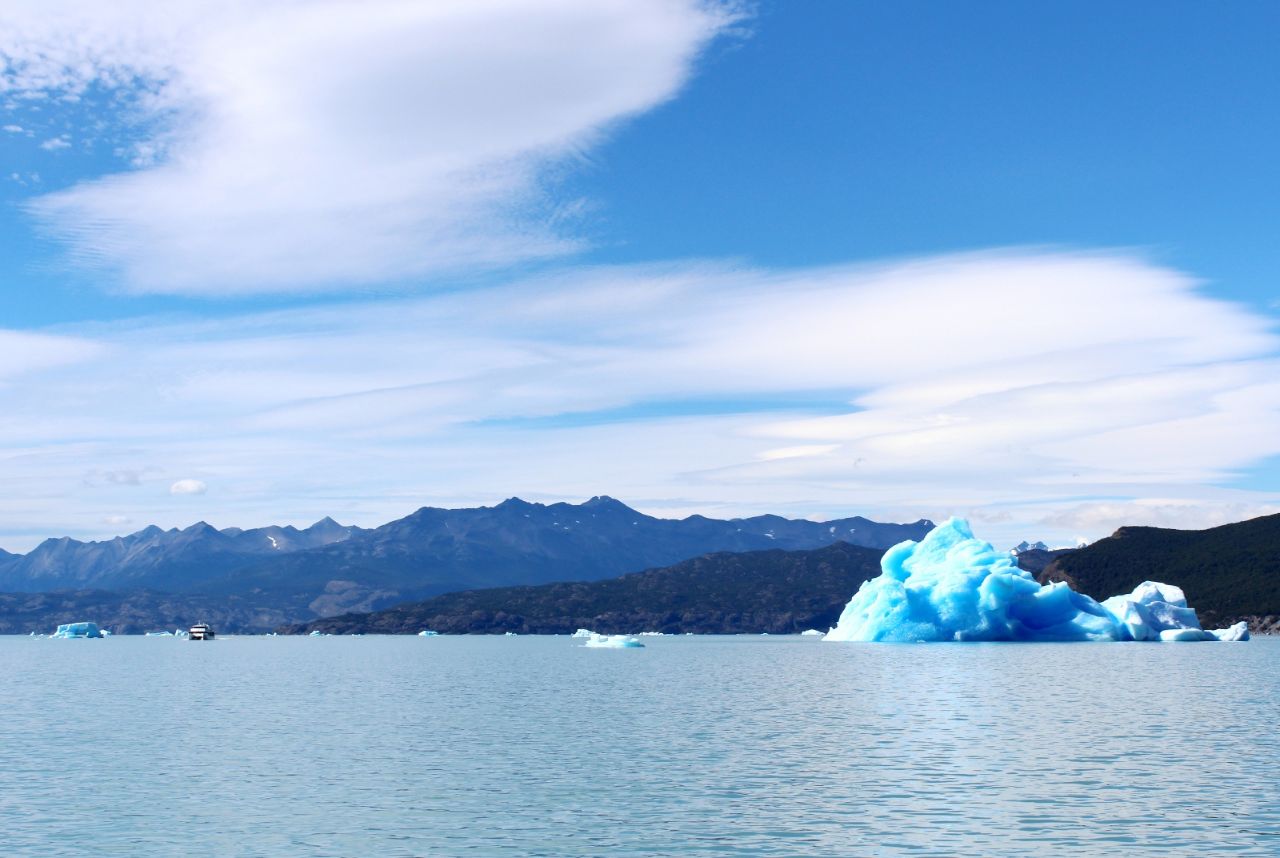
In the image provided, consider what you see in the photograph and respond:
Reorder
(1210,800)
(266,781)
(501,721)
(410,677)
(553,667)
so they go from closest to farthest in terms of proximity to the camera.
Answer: (1210,800) → (266,781) → (501,721) → (410,677) → (553,667)

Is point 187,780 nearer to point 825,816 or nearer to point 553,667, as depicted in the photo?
point 825,816

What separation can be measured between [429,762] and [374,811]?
9348 millimetres

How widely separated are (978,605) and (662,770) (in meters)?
91.5

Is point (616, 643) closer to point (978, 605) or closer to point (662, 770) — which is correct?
point (978, 605)

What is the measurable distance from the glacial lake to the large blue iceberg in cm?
4498

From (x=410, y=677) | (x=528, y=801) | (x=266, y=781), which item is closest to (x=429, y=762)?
(x=266, y=781)

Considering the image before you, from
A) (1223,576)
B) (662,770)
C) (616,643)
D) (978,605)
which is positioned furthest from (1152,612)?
(662,770)

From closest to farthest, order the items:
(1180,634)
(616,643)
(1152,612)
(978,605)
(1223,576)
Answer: (978,605) → (1152,612) → (1180,634) → (616,643) → (1223,576)

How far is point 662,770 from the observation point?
119 ft

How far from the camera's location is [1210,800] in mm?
30078

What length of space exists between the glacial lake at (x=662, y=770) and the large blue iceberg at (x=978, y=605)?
4498 cm

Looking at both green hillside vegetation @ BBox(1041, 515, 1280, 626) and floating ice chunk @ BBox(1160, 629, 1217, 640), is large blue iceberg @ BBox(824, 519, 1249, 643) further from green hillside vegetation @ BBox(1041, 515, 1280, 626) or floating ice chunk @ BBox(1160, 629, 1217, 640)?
green hillside vegetation @ BBox(1041, 515, 1280, 626)

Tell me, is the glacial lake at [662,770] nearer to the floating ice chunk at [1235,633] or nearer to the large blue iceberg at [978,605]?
the large blue iceberg at [978,605]

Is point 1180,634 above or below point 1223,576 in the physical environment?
below
